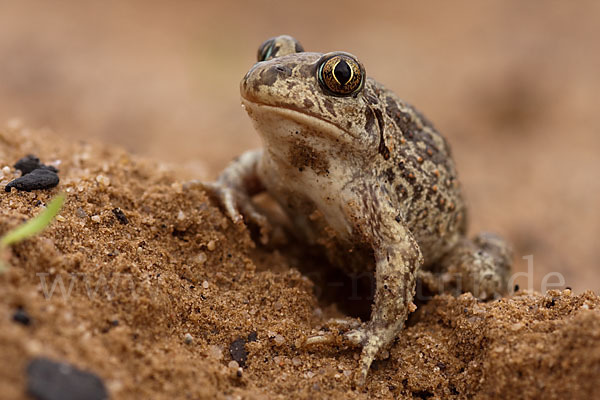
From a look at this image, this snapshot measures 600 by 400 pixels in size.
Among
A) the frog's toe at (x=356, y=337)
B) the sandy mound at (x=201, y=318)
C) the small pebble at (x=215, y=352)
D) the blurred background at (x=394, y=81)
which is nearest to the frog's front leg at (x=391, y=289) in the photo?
the frog's toe at (x=356, y=337)

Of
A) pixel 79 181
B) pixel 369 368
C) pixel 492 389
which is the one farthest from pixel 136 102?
pixel 492 389

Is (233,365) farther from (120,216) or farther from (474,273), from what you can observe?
(474,273)

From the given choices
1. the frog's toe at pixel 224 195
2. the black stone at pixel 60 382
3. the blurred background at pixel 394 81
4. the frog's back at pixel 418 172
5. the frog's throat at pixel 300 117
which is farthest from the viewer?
the blurred background at pixel 394 81

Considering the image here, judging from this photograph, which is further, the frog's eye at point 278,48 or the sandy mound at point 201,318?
the frog's eye at point 278,48

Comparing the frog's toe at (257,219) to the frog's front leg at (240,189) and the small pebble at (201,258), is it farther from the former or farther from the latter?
the small pebble at (201,258)

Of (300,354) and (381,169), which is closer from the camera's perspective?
(300,354)

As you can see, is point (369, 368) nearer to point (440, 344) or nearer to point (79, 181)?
point (440, 344)

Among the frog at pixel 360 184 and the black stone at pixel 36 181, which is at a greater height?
the frog at pixel 360 184

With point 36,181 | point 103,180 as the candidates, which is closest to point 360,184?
point 103,180
